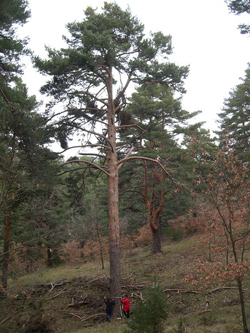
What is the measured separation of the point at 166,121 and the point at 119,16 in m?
9.89

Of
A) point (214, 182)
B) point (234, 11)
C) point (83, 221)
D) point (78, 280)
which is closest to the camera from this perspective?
point (214, 182)

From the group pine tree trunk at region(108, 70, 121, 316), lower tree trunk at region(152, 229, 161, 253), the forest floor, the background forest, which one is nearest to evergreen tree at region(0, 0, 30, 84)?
the background forest

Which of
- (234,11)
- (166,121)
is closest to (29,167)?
(234,11)

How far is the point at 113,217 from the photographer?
1097cm

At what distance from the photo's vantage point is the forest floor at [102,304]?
8664 mm

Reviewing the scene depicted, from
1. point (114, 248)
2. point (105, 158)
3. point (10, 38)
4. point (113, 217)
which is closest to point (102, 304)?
point (114, 248)

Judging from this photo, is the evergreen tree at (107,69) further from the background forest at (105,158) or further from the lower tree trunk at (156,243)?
the lower tree trunk at (156,243)

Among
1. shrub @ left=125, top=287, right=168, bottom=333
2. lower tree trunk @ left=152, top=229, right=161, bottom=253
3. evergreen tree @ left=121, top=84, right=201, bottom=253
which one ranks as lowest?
lower tree trunk @ left=152, top=229, right=161, bottom=253

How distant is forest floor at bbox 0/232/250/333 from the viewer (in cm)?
866

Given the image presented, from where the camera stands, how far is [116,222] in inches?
432

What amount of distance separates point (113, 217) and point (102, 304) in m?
4.27

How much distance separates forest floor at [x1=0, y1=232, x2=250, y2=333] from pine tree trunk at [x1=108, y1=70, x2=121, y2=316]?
1308 millimetres

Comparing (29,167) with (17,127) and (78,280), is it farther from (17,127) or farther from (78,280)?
(78,280)

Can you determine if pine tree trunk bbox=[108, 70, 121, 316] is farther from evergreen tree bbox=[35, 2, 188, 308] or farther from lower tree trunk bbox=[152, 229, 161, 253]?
lower tree trunk bbox=[152, 229, 161, 253]
